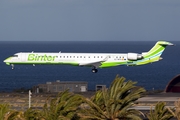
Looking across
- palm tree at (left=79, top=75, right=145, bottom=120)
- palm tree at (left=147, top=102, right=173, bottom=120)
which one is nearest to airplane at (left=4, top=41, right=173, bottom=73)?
palm tree at (left=147, top=102, right=173, bottom=120)

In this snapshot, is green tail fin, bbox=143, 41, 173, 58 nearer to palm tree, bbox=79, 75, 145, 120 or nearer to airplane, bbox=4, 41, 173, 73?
airplane, bbox=4, 41, 173, 73

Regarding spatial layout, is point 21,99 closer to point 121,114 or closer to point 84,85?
point 84,85

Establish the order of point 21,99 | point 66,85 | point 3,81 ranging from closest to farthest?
point 21,99, point 66,85, point 3,81

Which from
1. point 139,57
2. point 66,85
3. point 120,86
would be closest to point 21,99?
point 66,85

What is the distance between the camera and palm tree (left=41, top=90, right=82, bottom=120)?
4097cm

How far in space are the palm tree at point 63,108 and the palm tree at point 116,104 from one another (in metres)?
0.77

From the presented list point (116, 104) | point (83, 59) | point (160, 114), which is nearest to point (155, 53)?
point (83, 59)

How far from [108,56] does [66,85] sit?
779 centimetres

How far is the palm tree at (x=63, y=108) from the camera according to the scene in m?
41.0

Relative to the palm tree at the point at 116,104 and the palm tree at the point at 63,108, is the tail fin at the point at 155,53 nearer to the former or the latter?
the palm tree at the point at 63,108

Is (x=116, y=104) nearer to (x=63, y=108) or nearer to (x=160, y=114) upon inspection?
(x=160, y=114)

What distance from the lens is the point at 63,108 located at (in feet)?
137

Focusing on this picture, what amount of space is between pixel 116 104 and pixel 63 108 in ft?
11.5

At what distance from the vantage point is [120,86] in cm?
4147
